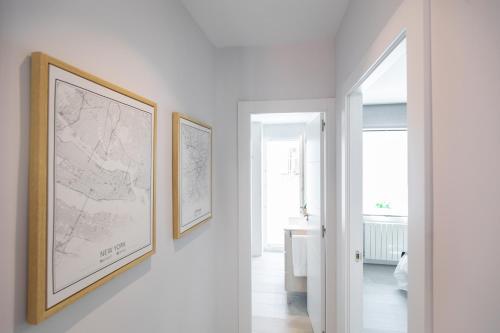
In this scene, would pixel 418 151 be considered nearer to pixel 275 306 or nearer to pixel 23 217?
pixel 23 217

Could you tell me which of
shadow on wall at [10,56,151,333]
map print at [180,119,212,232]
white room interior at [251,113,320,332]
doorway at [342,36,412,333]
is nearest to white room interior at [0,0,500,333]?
shadow on wall at [10,56,151,333]

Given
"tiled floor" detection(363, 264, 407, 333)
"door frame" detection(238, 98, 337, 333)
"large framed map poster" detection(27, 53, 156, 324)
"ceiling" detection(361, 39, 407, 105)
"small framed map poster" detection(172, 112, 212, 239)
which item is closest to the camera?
"large framed map poster" detection(27, 53, 156, 324)

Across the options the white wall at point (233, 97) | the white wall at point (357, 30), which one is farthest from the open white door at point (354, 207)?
the white wall at point (233, 97)

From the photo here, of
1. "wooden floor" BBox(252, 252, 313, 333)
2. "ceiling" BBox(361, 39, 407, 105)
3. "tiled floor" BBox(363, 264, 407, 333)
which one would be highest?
"ceiling" BBox(361, 39, 407, 105)

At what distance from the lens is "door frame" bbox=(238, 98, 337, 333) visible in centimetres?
207

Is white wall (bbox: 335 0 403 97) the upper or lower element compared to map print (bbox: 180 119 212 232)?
upper

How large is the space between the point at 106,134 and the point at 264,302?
9.09 ft

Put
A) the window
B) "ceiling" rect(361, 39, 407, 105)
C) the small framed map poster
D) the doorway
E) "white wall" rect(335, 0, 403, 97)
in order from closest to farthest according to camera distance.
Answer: "white wall" rect(335, 0, 403, 97)
the small framed map poster
"ceiling" rect(361, 39, 407, 105)
the doorway
the window

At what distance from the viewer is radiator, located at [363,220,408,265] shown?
164 inches

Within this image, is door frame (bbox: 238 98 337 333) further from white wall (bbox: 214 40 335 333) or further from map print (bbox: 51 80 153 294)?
map print (bbox: 51 80 153 294)

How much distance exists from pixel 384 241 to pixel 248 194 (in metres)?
3.15

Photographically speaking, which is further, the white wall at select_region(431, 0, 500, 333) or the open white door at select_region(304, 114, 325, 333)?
the open white door at select_region(304, 114, 325, 333)

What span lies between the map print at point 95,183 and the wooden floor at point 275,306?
2.01 m

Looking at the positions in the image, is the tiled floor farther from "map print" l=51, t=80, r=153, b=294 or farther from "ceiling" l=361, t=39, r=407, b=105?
"map print" l=51, t=80, r=153, b=294
